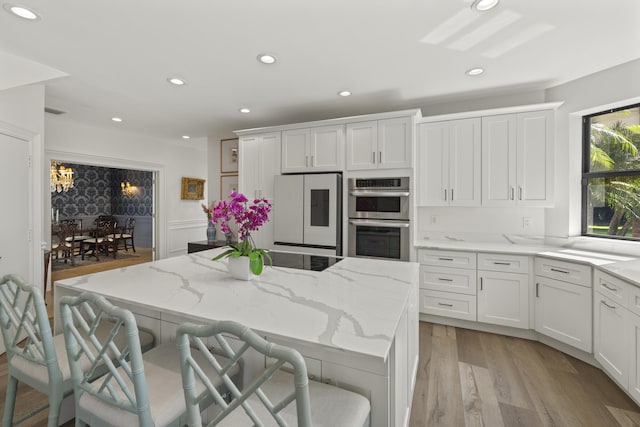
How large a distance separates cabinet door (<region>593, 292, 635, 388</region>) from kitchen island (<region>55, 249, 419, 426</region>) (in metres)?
1.42

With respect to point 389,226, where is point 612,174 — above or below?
above

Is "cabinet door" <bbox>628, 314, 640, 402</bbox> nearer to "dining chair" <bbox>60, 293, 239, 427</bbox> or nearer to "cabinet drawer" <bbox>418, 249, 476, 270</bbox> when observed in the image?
"cabinet drawer" <bbox>418, 249, 476, 270</bbox>

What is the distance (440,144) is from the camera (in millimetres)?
3258

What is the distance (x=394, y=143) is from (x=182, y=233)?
471 cm

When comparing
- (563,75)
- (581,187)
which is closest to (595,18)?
(563,75)

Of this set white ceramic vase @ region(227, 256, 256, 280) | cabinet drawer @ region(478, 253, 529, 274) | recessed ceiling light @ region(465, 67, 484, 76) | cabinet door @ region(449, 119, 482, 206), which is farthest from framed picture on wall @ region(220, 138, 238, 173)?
cabinet drawer @ region(478, 253, 529, 274)

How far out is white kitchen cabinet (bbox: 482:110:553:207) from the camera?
2.88 m

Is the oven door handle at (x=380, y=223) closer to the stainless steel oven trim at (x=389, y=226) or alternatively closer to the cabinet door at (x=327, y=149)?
the stainless steel oven trim at (x=389, y=226)

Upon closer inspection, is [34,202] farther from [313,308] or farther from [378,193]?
[378,193]

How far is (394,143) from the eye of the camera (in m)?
3.22

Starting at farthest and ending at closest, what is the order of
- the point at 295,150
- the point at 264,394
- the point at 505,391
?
the point at 295,150 → the point at 505,391 → the point at 264,394

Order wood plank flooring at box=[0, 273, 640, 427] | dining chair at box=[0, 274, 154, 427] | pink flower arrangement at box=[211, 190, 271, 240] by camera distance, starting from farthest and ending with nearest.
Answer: wood plank flooring at box=[0, 273, 640, 427]
pink flower arrangement at box=[211, 190, 271, 240]
dining chair at box=[0, 274, 154, 427]

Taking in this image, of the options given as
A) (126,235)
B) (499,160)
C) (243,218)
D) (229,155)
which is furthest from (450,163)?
(126,235)

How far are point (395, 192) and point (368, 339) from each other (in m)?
2.39
